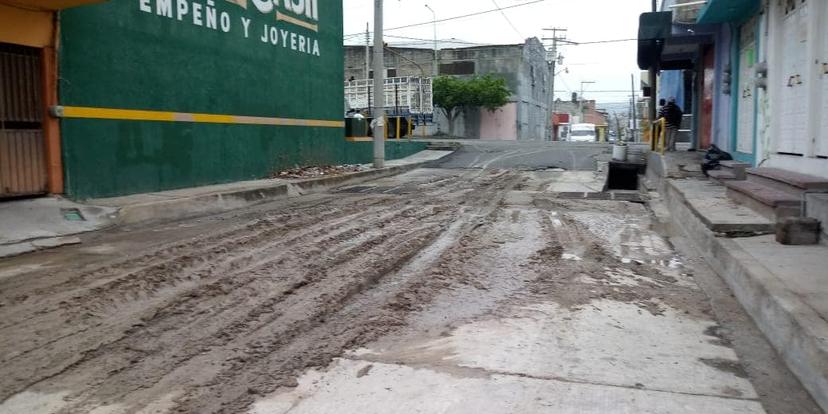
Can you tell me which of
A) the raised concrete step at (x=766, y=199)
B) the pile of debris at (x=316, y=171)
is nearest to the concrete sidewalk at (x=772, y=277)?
the raised concrete step at (x=766, y=199)

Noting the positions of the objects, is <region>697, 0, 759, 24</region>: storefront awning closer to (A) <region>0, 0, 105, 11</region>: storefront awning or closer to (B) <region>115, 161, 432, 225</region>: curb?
(B) <region>115, 161, 432, 225</region>: curb

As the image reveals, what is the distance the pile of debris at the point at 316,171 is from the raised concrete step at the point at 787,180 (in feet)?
33.5

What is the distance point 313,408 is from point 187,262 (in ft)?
12.0

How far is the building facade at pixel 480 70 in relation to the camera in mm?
51094

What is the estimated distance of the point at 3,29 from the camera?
8.55 metres

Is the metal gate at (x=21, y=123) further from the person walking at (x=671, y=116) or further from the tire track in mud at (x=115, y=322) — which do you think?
the person walking at (x=671, y=116)

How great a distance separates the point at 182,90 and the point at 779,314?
10888mm

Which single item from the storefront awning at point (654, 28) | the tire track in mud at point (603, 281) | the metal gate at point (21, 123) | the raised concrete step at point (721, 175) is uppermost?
the storefront awning at point (654, 28)

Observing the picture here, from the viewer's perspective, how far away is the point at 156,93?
11.4m

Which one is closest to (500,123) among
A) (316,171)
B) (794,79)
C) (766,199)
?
(316,171)

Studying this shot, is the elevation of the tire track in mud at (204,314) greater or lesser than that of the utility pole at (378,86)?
lesser

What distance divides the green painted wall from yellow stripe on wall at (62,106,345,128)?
0.31ft

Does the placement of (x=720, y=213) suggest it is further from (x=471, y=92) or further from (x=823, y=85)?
(x=471, y=92)

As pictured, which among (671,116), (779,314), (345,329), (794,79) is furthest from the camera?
(671,116)
